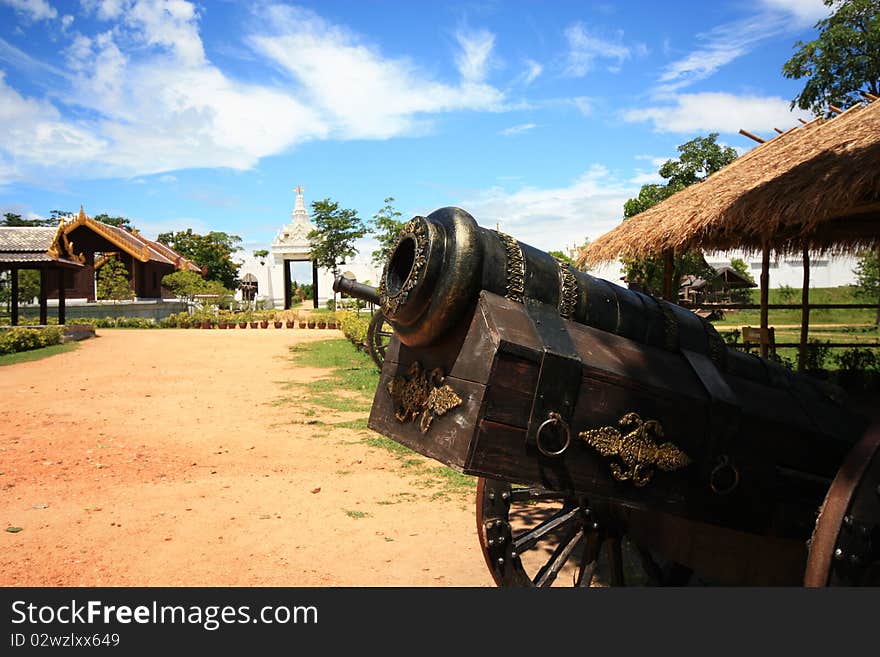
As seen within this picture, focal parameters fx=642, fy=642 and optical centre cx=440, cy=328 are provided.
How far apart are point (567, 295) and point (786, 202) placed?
4.95 m

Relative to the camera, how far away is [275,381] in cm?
1182

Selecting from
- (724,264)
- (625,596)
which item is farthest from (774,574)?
(724,264)

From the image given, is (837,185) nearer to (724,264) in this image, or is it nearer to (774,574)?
(774,574)

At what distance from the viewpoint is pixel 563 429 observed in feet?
6.36

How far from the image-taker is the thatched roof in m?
5.62

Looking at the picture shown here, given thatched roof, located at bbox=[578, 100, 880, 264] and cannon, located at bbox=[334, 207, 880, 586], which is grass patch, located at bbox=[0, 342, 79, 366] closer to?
thatched roof, located at bbox=[578, 100, 880, 264]

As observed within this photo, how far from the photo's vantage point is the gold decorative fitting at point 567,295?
6.93 feet

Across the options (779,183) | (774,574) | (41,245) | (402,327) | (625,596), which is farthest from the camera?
(41,245)

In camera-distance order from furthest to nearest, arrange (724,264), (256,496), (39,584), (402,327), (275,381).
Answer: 1. (724,264)
2. (275,381)
3. (256,496)
4. (39,584)
5. (402,327)

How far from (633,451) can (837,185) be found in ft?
15.4

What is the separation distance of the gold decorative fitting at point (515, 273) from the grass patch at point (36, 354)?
15546 mm

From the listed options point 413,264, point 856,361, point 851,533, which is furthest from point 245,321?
point 851,533

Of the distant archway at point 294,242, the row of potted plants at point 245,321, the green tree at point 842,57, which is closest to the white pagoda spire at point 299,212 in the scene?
the distant archway at point 294,242

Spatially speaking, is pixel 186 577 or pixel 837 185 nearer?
pixel 186 577
